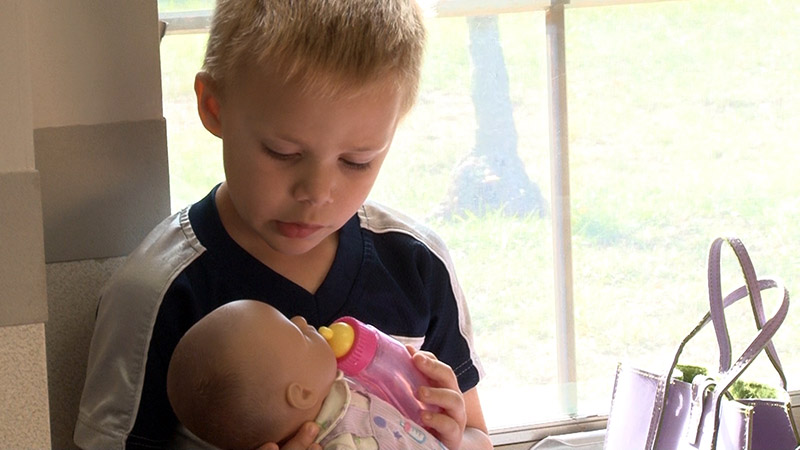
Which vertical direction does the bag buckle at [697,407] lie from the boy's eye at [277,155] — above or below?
below

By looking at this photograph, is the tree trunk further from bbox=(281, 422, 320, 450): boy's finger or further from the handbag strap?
bbox=(281, 422, 320, 450): boy's finger

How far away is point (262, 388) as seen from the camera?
1.13 metres

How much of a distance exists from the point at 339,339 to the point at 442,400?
0.16 m

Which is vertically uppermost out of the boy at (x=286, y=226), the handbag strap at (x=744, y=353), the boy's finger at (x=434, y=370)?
the boy at (x=286, y=226)

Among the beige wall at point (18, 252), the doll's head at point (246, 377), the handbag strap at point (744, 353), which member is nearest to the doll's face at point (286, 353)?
the doll's head at point (246, 377)

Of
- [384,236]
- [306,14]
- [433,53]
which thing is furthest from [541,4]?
[306,14]

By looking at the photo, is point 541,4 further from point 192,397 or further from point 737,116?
point 192,397

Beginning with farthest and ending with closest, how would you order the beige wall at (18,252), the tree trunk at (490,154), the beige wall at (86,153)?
1. the tree trunk at (490,154)
2. the beige wall at (86,153)
3. the beige wall at (18,252)

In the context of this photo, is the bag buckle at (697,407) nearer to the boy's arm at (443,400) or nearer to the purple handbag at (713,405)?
the purple handbag at (713,405)

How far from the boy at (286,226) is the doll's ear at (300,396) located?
28mm

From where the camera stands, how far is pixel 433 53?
1.85 meters

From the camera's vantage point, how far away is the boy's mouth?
1281 millimetres

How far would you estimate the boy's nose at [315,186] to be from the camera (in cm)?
122

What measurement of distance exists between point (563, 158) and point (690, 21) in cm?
38
